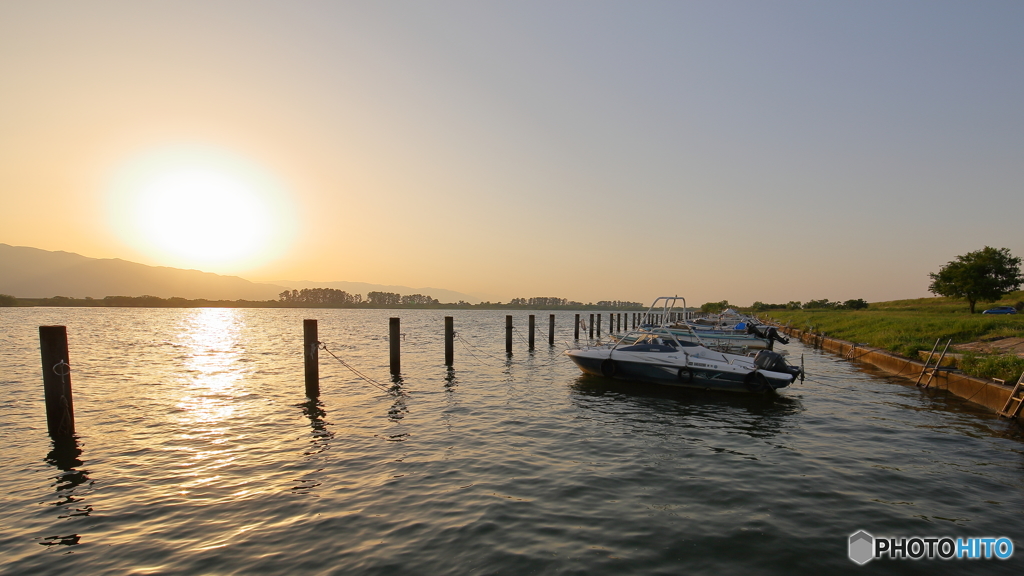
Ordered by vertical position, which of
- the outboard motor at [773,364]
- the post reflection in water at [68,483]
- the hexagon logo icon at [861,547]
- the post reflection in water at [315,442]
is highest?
the outboard motor at [773,364]

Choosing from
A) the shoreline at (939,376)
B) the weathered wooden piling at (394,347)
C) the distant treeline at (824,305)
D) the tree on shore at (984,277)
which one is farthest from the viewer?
the distant treeline at (824,305)

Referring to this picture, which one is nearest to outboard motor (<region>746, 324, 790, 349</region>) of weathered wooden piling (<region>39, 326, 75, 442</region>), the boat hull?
the boat hull

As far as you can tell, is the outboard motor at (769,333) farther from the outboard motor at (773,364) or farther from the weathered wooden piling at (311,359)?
the weathered wooden piling at (311,359)

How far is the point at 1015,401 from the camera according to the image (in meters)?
14.0

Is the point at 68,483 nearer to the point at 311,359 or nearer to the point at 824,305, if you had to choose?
the point at 311,359

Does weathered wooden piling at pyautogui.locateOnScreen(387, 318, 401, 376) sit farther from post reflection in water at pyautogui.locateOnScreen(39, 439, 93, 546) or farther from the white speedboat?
post reflection in water at pyautogui.locateOnScreen(39, 439, 93, 546)

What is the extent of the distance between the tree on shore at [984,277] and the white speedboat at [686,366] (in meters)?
51.7

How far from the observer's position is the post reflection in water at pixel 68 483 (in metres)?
7.07

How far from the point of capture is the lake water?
6531mm

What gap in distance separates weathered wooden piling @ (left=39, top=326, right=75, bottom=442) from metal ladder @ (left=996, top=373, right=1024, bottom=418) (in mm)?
23309

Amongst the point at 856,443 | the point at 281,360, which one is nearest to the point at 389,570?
the point at 856,443

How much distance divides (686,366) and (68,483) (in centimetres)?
1772

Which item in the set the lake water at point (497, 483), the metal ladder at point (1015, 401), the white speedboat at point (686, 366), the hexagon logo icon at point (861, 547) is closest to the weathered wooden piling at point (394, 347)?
the lake water at point (497, 483)

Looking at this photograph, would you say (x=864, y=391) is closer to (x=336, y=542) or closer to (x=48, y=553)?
(x=336, y=542)
